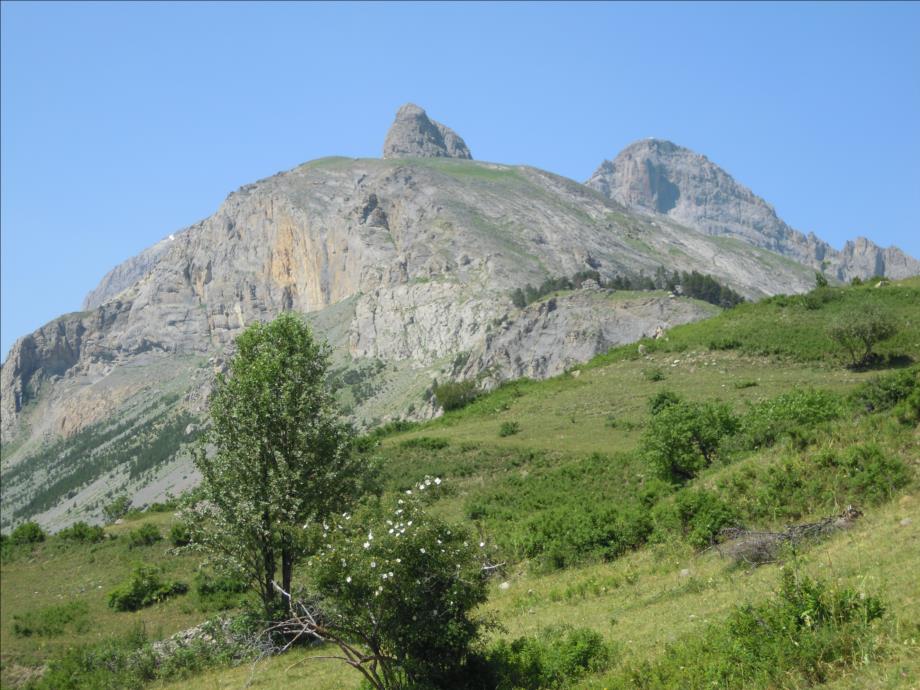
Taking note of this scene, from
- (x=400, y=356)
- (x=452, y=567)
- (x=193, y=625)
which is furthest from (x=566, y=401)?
(x=400, y=356)

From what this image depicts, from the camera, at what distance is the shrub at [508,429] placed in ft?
148

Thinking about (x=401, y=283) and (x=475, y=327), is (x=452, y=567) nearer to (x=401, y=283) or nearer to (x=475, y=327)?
(x=475, y=327)

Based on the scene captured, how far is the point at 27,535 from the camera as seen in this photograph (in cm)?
3947

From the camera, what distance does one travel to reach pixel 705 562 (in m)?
14.9

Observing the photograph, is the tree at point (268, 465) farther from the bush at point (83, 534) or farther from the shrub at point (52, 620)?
the bush at point (83, 534)

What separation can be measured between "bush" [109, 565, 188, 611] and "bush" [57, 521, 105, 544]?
436 inches

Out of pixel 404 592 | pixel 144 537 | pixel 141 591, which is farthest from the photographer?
pixel 144 537

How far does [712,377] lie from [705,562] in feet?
113

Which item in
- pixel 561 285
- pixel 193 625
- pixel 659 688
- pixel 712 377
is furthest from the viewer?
pixel 561 285

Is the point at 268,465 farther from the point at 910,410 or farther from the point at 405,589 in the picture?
the point at 910,410

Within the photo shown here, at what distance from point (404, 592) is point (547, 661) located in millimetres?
2417

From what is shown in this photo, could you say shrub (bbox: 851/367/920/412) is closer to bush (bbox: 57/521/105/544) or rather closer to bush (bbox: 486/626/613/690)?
bush (bbox: 486/626/613/690)

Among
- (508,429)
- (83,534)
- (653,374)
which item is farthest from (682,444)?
(83,534)

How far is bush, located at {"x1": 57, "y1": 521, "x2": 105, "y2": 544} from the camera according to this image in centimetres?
3795
